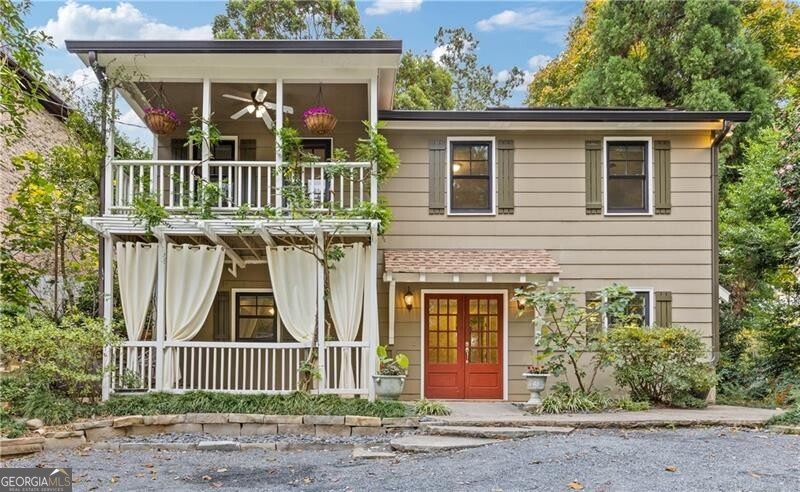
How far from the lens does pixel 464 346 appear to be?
32.2ft

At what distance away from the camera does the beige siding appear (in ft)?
31.8

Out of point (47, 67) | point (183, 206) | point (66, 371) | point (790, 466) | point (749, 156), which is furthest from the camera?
point (749, 156)

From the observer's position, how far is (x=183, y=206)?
817cm

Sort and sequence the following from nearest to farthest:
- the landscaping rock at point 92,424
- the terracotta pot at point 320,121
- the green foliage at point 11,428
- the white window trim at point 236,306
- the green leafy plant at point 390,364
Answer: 1. the green foliage at point 11,428
2. the landscaping rock at point 92,424
3. the green leafy plant at point 390,364
4. the terracotta pot at point 320,121
5. the white window trim at point 236,306

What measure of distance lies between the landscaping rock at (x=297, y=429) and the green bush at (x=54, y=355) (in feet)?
8.09

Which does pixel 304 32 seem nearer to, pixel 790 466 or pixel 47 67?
pixel 47 67

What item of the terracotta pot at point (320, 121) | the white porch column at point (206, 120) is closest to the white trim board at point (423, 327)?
the terracotta pot at point (320, 121)

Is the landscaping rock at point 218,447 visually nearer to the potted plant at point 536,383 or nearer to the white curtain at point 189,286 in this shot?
the white curtain at point 189,286

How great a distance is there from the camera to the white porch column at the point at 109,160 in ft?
27.3

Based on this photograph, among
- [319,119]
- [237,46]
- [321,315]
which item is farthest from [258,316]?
[237,46]

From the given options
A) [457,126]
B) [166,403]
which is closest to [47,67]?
[166,403]

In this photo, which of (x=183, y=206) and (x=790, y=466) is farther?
(x=183, y=206)

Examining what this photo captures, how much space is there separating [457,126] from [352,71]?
2091 millimetres

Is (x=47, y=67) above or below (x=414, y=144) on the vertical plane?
above
